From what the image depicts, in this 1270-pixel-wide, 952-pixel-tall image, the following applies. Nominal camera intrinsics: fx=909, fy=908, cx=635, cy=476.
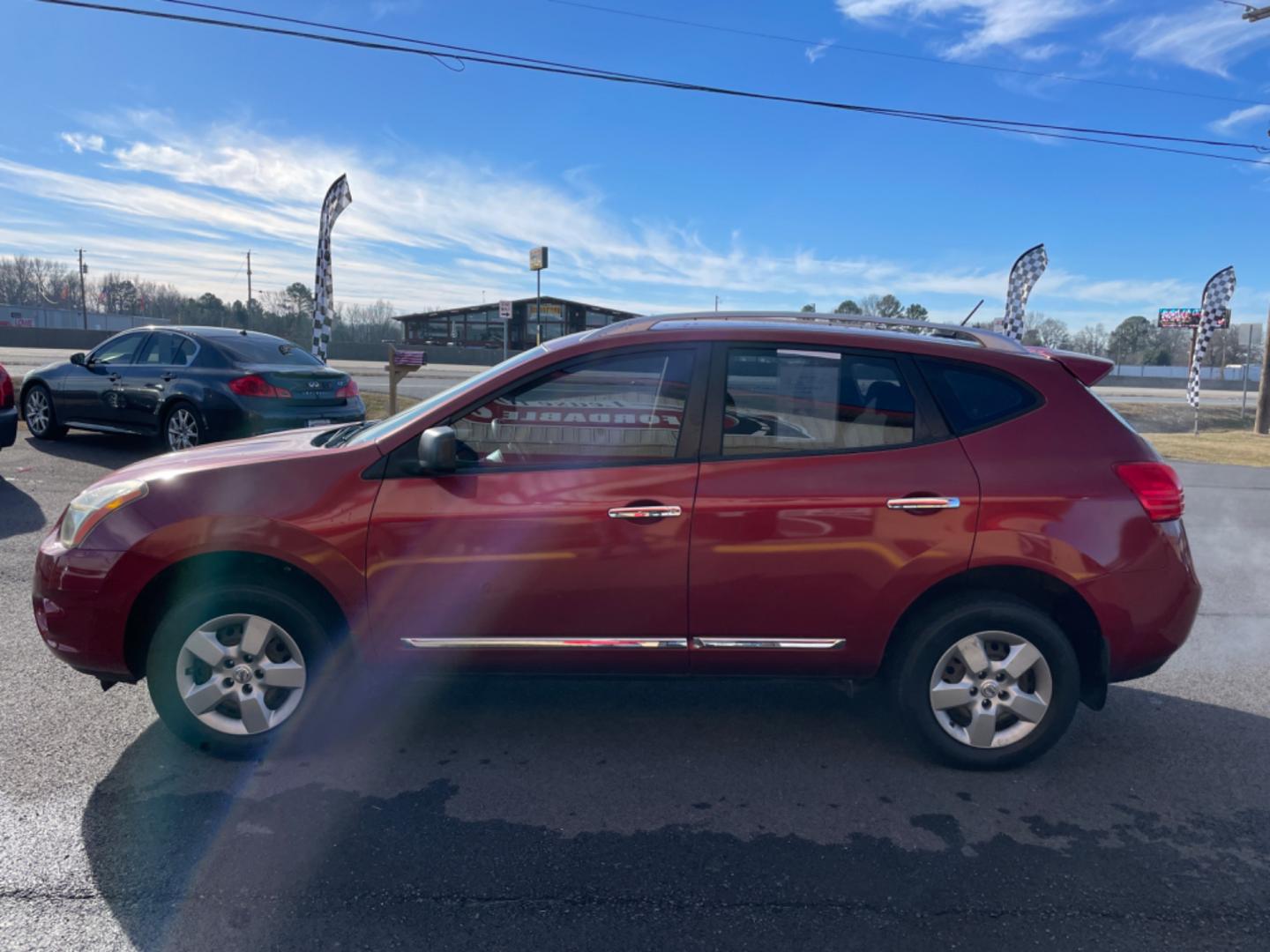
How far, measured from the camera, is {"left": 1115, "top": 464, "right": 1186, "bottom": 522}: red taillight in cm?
364

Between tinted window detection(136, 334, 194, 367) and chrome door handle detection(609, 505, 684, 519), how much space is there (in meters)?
8.52

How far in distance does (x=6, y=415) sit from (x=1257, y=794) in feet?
34.4

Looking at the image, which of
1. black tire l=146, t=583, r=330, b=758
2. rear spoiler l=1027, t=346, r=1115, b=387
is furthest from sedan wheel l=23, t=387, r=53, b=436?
rear spoiler l=1027, t=346, r=1115, b=387

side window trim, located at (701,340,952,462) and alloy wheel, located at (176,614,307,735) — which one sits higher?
side window trim, located at (701,340,952,462)

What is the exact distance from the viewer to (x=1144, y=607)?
3.65 meters

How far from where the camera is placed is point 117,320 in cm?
9100

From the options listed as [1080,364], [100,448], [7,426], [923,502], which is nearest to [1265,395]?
[1080,364]

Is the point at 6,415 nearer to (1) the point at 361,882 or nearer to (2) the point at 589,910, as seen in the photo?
(1) the point at 361,882

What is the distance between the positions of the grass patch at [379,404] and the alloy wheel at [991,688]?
581 inches

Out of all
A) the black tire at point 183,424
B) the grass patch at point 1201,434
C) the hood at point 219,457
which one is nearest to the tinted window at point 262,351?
the black tire at point 183,424

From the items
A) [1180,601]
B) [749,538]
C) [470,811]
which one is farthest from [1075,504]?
[470,811]

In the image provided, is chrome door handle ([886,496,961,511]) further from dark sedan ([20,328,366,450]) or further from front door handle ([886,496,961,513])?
dark sedan ([20,328,366,450])

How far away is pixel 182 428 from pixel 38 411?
3.04 meters

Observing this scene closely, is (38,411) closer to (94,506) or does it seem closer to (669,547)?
(94,506)
